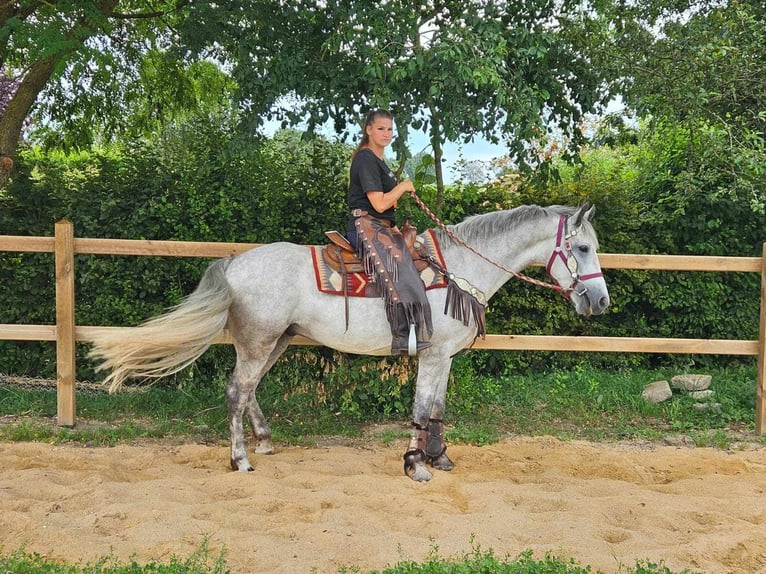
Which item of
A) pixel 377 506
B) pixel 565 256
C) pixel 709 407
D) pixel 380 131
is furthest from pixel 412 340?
pixel 709 407

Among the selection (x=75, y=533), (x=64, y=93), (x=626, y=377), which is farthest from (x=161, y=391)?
(x=626, y=377)

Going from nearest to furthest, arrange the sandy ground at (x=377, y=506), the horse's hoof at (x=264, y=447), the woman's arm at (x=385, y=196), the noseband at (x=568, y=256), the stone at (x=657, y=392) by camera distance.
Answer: the sandy ground at (x=377, y=506) < the woman's arm at (x=385, y=196) < the noseband at (x=568, y=256) < the horse's hoof at (x=264, y=447) < the stone at (x=657, y=392)

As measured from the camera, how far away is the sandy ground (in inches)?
128

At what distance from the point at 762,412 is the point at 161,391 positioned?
5.46 meters

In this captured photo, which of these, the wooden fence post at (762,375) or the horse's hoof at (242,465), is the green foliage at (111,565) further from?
the wooden fence post at (762,375)

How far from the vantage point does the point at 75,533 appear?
3.35m

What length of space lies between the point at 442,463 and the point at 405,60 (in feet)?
9.49

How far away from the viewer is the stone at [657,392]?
20.5ft

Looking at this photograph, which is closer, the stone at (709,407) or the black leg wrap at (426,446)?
the black leg wrap at (426,446)

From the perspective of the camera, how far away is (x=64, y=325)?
17.8 feet

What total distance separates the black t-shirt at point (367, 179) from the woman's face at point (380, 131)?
9 cm

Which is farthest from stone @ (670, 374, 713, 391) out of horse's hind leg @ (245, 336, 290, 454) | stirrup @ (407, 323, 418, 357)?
horse's hind leg @ (245, 336, 290, 454)

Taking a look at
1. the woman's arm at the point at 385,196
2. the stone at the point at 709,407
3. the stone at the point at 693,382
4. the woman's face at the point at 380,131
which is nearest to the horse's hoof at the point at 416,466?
the woman's arm at the point at 385,196

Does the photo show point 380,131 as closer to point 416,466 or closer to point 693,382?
point 416,466
